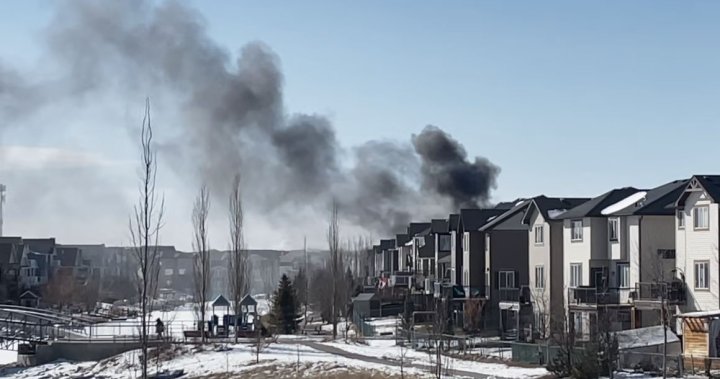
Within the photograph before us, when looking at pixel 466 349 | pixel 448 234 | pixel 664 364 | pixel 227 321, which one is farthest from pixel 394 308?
pixel 664 364

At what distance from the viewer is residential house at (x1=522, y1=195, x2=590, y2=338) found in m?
69.4

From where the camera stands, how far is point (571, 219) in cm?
6644

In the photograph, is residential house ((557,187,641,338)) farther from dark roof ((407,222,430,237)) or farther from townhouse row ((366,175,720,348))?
dark roof ((407,222,430,237))

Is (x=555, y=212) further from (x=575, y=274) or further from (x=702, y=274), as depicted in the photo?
(x=702, y=274)

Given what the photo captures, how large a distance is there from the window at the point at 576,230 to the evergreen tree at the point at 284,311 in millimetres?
23303

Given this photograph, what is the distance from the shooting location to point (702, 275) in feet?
173

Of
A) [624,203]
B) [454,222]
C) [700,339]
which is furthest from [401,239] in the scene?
[700,339]

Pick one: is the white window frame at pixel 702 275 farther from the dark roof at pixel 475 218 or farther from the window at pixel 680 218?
the dark roof at pixel 475 218

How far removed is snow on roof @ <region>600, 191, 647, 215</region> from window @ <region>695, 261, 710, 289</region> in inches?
363

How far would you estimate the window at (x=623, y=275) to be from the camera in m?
60.8

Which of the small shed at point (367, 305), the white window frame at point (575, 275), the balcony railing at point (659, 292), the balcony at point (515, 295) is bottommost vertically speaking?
the small shed at point (367, 305)

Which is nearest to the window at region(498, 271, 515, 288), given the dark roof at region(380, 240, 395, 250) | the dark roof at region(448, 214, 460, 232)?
the dark roof at region(448, 214, 460, 232)

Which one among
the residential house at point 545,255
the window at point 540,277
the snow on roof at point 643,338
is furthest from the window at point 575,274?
the snow on roof at point 643,338

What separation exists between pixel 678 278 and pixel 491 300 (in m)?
24.5
